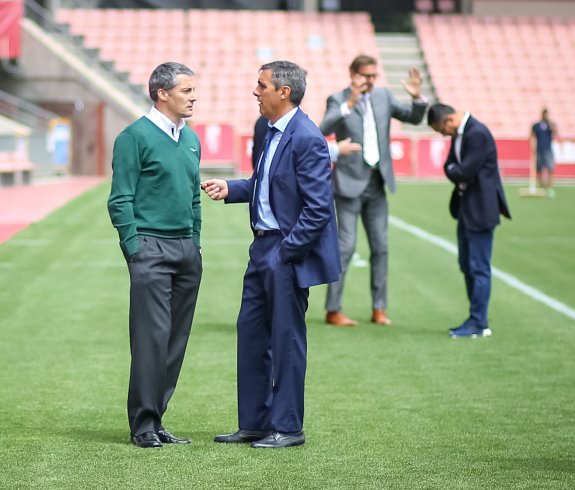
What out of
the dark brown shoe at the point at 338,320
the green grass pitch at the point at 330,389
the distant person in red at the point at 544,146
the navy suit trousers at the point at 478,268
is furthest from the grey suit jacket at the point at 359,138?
the distant person in red at the point at 544,146

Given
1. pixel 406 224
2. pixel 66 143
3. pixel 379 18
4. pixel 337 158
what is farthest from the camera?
pixel 379 18

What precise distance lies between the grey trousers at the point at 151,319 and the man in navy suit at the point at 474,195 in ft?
13.8

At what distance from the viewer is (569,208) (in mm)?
26188

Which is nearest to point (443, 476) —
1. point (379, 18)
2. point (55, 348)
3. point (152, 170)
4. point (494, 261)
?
point (152, 170)

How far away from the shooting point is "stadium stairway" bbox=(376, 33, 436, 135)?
44438 mm

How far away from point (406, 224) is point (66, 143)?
2274cm

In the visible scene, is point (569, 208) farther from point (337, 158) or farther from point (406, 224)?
point (337, 158)

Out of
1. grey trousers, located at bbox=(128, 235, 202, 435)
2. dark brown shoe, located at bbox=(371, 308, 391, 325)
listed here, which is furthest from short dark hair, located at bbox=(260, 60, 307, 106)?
dark brown shoe, located at bbox=(371, 308, 391, 325)

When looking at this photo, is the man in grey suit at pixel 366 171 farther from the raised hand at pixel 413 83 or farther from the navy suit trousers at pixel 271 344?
the navy suit trousers at pixel 271 344

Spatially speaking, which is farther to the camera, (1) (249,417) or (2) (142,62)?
(2) (142,62)

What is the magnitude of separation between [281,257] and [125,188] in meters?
0.80

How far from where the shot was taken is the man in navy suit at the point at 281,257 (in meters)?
6.42

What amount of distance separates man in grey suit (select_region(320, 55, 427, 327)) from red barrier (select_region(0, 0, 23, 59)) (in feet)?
100

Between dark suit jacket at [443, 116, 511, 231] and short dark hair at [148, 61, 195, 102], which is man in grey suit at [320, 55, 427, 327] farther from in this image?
short dark hair at [148, 61, 195, 102]
